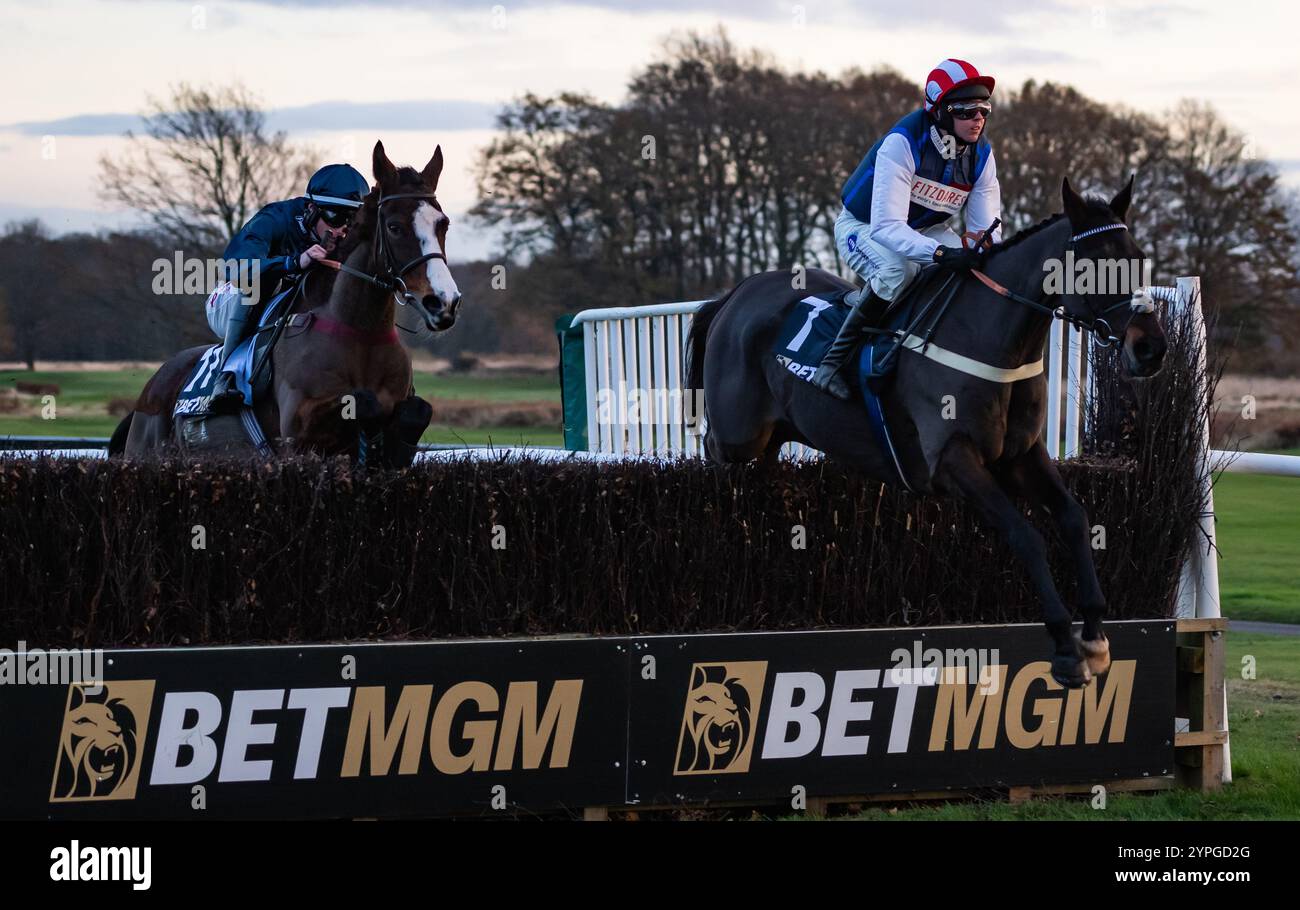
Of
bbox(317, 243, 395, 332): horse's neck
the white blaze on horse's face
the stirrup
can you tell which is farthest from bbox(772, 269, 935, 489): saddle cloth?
the stirrup

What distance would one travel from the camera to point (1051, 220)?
5645 millimetres

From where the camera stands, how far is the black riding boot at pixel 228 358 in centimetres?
746

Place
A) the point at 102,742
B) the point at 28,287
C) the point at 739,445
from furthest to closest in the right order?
the point at 28,287
the point at 739,445
the point at 102,742

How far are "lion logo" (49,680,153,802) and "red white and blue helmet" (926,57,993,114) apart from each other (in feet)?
12.0

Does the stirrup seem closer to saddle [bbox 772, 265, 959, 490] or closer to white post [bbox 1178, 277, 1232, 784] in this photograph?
saddle [bbox 772, 265, 959, 490]

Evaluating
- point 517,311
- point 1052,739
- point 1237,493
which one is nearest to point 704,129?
point 517,311

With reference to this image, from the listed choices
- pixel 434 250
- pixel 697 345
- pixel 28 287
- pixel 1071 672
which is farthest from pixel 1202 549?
pixel 28 287

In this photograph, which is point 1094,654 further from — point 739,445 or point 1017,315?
point 739,445

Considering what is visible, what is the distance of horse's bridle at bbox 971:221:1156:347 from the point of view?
202 inches

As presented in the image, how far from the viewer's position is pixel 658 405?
903 centimetres

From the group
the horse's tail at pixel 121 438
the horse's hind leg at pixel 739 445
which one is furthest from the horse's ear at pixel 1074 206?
the horse's tail at pixel 121 438

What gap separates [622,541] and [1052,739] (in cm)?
185

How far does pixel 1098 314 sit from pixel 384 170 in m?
3.22
